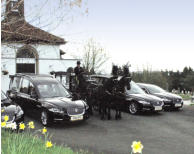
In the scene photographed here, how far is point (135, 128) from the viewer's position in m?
8.96

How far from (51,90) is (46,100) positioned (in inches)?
40.2

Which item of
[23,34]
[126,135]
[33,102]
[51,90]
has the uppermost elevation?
[23,34]

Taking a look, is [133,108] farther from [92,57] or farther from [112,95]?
[92,57]

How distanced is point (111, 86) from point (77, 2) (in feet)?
19.8

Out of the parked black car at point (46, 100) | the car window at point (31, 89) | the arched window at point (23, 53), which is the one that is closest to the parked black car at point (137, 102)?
the parked black car at point (46, 100)

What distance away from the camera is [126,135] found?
782 cm

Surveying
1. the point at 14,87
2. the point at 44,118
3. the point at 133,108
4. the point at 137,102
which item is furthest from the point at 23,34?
the point at 133,108

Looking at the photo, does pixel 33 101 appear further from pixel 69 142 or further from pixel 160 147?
pixel 160 147

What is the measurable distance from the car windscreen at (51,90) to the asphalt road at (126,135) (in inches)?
46.8

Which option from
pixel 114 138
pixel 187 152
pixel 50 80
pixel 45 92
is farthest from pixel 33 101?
pixel 187 152

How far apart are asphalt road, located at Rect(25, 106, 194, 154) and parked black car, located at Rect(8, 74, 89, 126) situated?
42cm

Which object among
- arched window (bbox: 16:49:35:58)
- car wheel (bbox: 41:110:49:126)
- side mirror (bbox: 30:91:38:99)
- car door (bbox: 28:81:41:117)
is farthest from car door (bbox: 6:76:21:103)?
arched window (bbox: 16:49:35:58)

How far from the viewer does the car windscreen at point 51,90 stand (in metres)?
9.73

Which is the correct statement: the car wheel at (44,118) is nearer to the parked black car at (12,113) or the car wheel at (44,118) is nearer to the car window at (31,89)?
the car window at (31,89)
